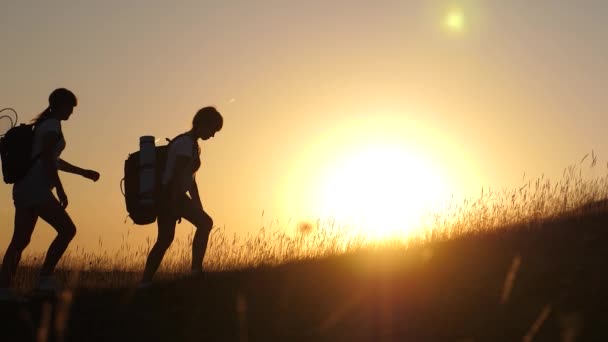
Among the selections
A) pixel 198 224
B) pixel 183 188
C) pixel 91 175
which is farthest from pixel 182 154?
pixel 91 175

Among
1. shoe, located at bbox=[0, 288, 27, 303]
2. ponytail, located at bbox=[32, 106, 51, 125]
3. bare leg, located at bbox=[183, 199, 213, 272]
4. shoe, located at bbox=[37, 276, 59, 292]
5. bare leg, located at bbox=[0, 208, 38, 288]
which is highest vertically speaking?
ponytail, located at bbox=[32, 106, 51, 125]

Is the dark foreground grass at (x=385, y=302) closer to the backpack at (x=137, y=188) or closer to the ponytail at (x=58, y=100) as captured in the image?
the backpack at (x=137, y=188)

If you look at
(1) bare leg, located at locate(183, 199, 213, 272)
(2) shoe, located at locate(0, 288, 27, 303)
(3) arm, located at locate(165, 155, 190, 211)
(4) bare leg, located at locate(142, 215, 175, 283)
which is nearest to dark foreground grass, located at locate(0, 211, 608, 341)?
(2) shoe, located at locate(0, 288, 27, 303)

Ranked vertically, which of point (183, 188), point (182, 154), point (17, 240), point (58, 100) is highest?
point (58, 100)

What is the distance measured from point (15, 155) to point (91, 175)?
75 cm

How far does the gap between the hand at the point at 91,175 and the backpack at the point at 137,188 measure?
14.6 inches

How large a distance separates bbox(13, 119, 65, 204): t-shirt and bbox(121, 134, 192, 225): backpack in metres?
0.80

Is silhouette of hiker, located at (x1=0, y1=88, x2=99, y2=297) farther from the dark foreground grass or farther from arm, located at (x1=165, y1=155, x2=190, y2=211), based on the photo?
arm, located at (x1=165, y1=155, x2=190, y2=211)

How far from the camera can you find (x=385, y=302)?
25.2ft

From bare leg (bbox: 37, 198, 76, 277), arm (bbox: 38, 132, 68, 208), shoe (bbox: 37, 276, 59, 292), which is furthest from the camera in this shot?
shoe (bbox: 37, 276, 59, 292)

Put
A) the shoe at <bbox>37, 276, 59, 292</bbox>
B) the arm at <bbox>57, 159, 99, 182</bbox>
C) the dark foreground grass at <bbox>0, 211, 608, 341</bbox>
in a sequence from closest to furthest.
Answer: the dark foreground grass at <bbox>0, 211, 608, 341</bbox> < the shoe at <bbox>37, 276, 59, 292</bbox> < the arm at <bbox>57, 159, 99, 182</bbox>

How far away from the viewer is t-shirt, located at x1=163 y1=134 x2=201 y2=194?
871cm

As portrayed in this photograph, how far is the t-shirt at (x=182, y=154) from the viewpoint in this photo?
28.6 ft

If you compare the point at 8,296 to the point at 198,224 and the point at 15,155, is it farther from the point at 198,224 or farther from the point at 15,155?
the point at 198,224
